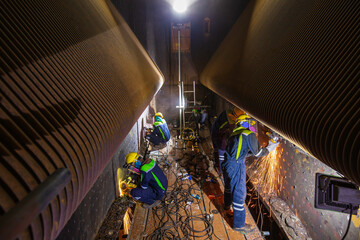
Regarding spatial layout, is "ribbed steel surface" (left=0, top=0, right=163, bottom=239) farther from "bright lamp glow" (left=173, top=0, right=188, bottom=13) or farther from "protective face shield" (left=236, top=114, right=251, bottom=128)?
"bright lamp glow" (left=173, top=0, right=188, bottom=13)

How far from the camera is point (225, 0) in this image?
7770mm

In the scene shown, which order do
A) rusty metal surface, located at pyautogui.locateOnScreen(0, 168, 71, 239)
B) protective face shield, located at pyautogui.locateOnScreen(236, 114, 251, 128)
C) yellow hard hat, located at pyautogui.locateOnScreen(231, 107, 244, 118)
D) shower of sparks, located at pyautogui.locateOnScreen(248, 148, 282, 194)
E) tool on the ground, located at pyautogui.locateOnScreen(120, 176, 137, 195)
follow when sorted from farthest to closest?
yellow hard hat, located at pyautogui.locateOnScreen(231, 107, 244, 118) < shower of sparks, located at pyautogui.locateOnScreen(248, 148, 282, 194) < tool on the ground, located at pyautogui.locateOnScreen(120, 176, 137, 195) < protective face shield, located at pyautogui.locateOnScreen(236, 114, 251, 128) < rusty metal surface, located at pyautogui.locateOnScreen(0, 168, 71, 239)

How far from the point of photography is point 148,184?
3.68 meters

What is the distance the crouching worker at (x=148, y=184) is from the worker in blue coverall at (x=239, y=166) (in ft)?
3.98

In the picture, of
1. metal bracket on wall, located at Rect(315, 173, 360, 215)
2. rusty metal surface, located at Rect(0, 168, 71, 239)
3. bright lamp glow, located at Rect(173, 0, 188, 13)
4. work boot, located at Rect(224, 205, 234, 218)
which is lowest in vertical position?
work boot, located at Rect(224, 205, 234, 218)

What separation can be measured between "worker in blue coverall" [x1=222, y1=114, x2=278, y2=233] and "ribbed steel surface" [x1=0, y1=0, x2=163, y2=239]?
2.40 meters

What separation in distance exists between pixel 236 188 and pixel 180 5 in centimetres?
728

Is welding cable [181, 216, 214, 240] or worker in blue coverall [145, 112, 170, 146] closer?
welding cable [181, 216, 214, 240]

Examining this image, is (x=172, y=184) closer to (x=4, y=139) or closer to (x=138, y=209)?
(x=138, y=209)

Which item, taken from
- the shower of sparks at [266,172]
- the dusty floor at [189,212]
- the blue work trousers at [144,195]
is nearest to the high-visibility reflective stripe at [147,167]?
the blue work trousers at [144,195]

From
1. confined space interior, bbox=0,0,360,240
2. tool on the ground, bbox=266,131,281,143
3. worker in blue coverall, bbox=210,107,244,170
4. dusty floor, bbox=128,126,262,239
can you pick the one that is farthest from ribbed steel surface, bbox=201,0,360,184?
worker in blue coverall, bbox=210,107,244,170

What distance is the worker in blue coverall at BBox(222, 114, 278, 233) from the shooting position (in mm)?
3297

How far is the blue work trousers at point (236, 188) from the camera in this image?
328cm

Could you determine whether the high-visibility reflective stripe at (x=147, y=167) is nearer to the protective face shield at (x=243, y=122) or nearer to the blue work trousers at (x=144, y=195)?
the blue work trousers at (x=144, y=195)
